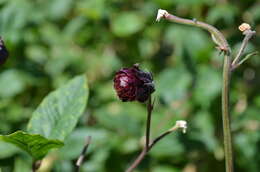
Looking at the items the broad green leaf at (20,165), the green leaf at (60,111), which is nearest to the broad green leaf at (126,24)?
the broad green leaf at (20,165)

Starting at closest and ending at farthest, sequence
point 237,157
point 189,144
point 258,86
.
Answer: point 189,144 < point 237,157 < point 258,86

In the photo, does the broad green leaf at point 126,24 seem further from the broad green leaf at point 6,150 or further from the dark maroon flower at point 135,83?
the dark maroon flower at point 135,83

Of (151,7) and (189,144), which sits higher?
(151,7)

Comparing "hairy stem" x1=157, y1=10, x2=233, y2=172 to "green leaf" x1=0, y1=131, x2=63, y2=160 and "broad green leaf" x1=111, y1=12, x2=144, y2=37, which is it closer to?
"green leaf" x1=0, y1=131, x2=63, y2=160

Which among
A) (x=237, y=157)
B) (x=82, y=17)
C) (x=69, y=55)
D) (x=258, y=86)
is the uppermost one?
(x=82, y=17)

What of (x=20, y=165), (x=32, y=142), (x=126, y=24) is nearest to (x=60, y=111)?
(x=32, y=142)

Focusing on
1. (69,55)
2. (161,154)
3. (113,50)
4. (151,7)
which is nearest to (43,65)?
(69,55)

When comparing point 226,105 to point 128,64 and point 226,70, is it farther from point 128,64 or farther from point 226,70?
point 128,64

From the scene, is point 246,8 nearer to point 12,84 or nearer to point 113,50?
point 113,50
